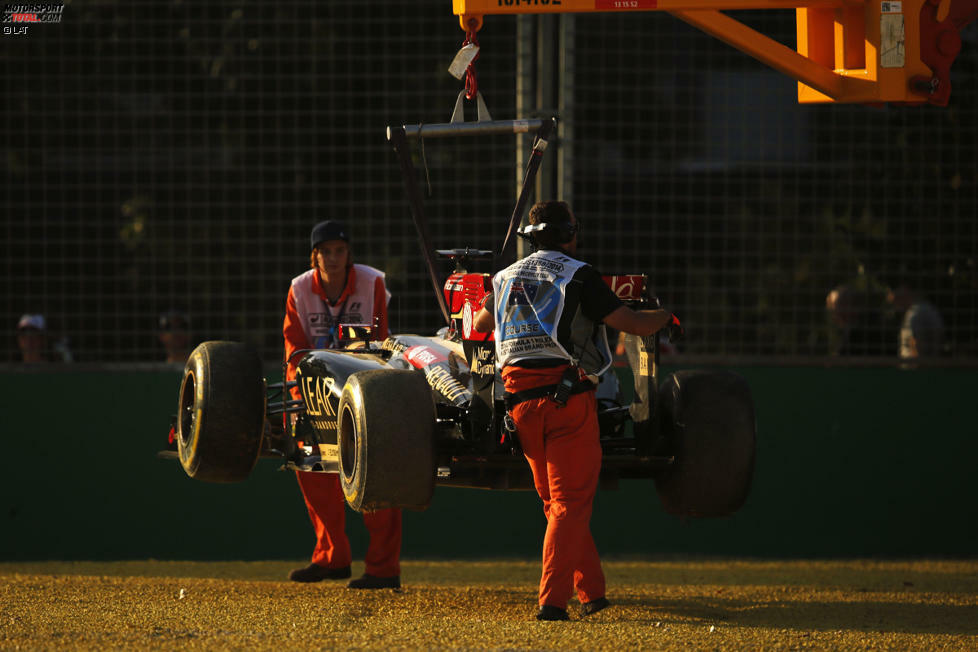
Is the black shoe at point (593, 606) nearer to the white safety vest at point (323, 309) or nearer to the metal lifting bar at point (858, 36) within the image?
the white safety vest at point (323, 309)

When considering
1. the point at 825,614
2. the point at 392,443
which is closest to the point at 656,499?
the point at 825,614

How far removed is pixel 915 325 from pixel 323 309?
4.68m

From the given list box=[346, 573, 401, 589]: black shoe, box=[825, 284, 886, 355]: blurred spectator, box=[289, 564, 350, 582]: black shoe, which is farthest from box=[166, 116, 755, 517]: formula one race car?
box=[825, 284, 886, 355]: blurred spectator

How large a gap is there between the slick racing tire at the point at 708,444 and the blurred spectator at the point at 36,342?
544 centimetres

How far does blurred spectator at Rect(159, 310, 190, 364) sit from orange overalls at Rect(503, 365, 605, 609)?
4.81 m

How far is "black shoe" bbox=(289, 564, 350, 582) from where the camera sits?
8867 mm

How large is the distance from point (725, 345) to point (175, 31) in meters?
4.73

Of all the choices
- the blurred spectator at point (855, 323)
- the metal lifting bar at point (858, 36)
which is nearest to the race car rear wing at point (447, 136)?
the metal lifting bar at point (858, 36)

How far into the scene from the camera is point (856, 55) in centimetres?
760

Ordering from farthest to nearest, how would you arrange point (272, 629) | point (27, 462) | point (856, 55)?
point (27, 462) → point (856, 55) → point (272, 629)

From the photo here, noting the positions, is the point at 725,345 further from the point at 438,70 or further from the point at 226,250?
the point at 226,250

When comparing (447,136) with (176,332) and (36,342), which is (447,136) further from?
(36,342)

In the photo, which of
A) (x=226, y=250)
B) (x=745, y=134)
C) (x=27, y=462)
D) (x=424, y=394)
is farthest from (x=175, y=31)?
(x=424, y=394)

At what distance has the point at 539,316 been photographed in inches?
267
